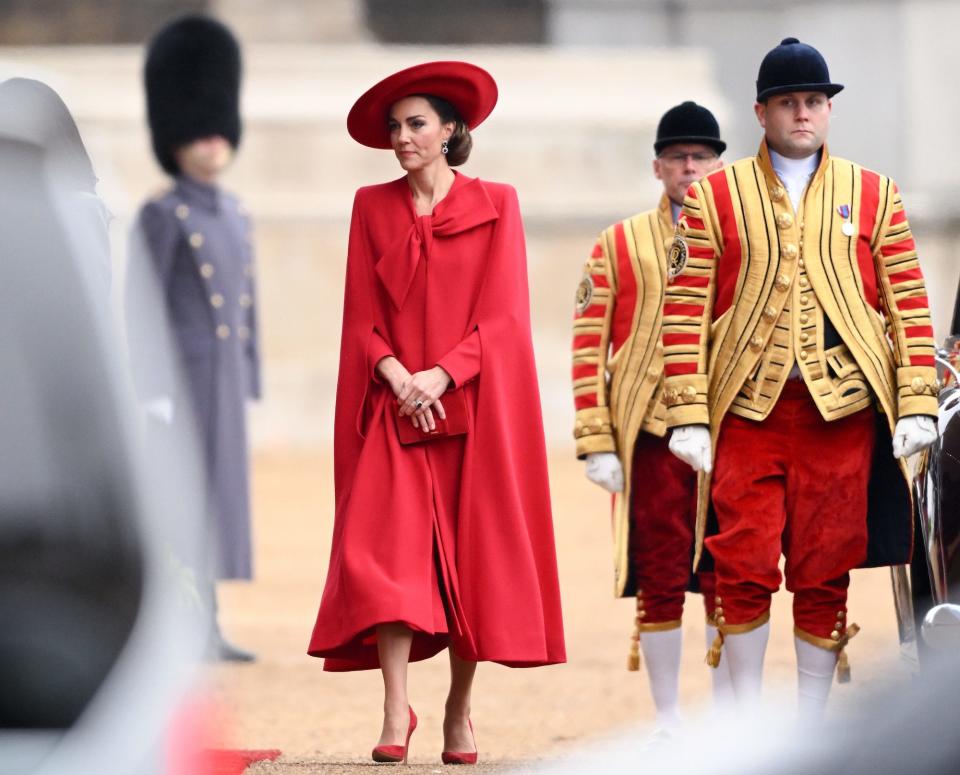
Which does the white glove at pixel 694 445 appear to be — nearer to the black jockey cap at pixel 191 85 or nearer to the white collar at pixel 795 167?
the white collar at pixel 795 167

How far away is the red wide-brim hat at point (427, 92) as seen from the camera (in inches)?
242

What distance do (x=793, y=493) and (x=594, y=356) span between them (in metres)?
1.15

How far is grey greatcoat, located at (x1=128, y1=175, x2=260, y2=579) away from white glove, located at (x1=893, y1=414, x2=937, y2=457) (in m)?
4.09

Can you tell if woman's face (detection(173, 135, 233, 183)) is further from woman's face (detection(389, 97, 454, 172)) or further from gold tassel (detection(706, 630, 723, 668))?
gold tassel (detection(706, 630, 723, 668))

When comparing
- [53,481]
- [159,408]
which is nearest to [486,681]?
[159,408]

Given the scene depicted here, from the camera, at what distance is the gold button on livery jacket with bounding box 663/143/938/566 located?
19.6 ft

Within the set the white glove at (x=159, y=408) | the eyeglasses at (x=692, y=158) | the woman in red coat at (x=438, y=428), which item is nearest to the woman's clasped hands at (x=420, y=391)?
the woman in red coat at (x=438, y=428)

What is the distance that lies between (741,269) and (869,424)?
0.52m

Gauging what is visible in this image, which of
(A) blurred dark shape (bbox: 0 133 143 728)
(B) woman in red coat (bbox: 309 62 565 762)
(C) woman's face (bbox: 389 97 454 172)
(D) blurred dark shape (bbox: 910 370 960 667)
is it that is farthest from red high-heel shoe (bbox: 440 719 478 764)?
(A) blurred dark shape (bbox: 0 133 143 728)

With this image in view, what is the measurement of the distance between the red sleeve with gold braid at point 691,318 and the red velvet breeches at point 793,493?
156mm

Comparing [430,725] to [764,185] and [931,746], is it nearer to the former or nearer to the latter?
[764,185]

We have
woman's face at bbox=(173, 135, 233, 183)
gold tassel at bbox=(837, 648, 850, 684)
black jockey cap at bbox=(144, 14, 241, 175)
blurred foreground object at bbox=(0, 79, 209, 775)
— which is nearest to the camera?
blurred foreground object at bbox=(0, 79, 209, 775)

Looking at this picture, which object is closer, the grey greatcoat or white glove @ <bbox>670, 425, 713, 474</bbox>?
white glove @ <bbox>670, 425, 713, 474</bbox>

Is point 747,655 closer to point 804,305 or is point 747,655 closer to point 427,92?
point 804,305
